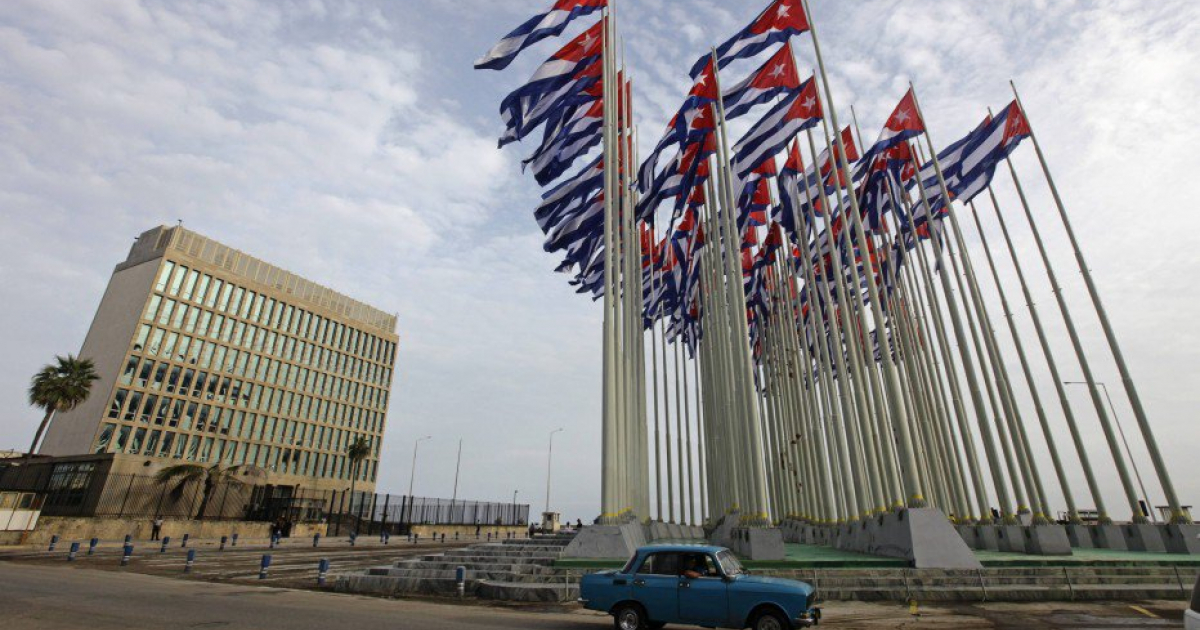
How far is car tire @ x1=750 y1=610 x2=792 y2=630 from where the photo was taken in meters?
8.80

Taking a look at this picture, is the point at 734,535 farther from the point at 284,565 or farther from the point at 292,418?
the point at 292,418

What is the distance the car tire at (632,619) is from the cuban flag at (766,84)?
16881mm

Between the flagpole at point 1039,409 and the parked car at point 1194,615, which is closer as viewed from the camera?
the parked car at point 1194,615

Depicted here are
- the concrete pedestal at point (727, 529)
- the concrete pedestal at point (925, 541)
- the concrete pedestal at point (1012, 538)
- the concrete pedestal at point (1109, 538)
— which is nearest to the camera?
the concrete pedestal at point (925, 541)

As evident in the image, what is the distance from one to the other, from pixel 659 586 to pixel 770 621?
1820mm

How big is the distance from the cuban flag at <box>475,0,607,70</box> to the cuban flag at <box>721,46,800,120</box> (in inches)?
248

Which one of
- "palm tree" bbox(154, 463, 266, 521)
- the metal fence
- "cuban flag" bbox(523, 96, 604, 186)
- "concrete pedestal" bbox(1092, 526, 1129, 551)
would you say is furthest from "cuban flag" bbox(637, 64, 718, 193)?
"palm tree" bbox(154, 463, 266, 521)

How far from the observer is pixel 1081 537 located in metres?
19.4

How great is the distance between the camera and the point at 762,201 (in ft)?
92.0

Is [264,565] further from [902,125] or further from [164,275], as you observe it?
[164,275]

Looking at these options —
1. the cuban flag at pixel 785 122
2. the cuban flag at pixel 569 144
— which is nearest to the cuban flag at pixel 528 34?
the cuban flag at pixel 569 144

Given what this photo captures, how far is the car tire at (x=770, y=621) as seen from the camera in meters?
8.80

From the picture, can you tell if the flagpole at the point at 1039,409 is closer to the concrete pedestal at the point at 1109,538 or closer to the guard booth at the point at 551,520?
the concrete pedestal at the point at 1109,538

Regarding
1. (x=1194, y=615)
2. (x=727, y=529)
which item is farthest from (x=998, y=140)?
(x=1194, y=615)
